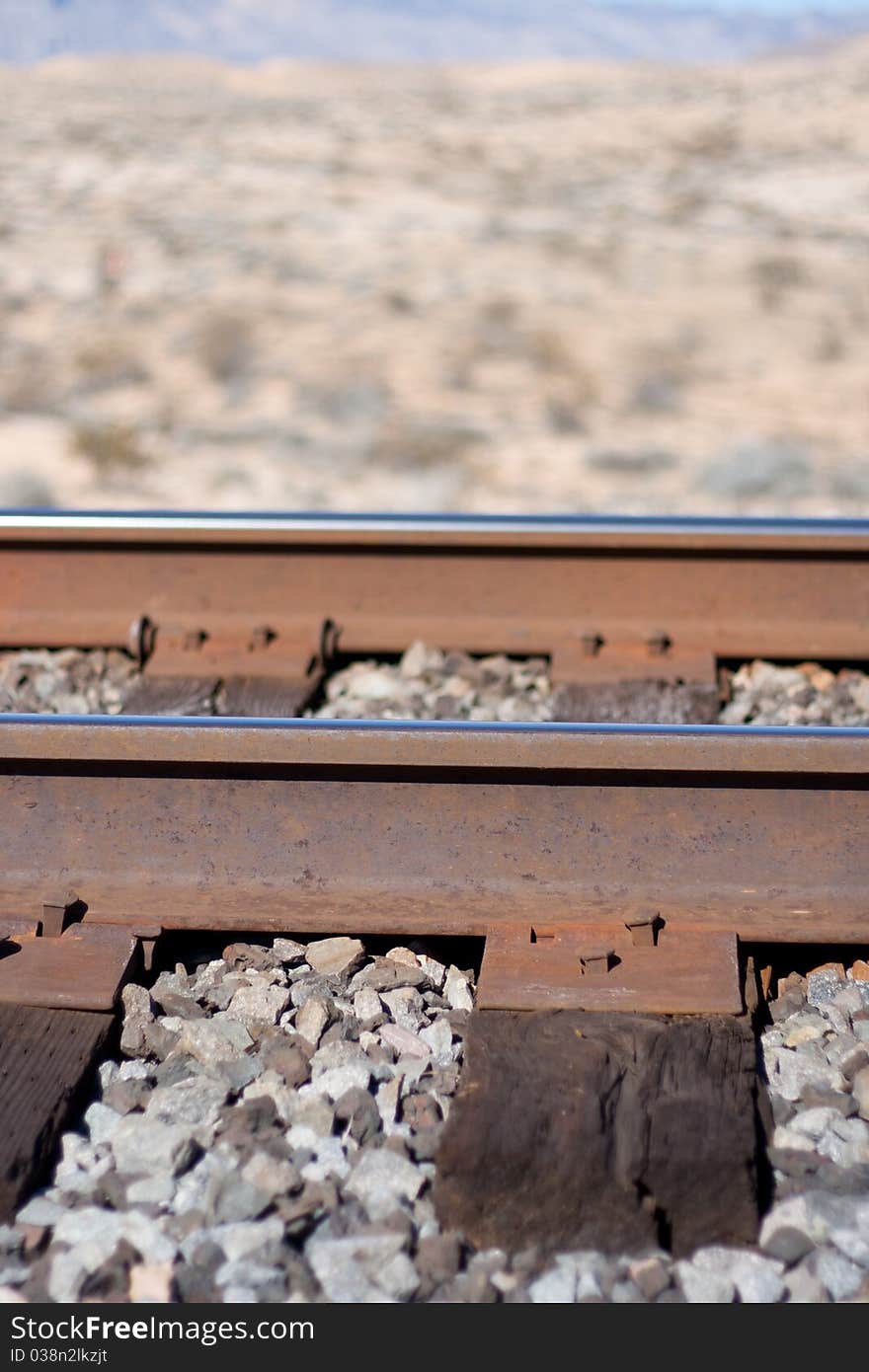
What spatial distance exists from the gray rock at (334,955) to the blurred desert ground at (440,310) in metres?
5.07

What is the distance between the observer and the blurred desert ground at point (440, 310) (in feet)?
28.6

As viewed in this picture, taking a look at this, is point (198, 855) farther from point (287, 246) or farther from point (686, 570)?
point (287, 246)

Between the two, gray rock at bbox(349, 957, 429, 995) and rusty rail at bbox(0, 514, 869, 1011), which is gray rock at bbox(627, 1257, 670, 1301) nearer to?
rusty rail at bbox(0, 514, 869, 1011)

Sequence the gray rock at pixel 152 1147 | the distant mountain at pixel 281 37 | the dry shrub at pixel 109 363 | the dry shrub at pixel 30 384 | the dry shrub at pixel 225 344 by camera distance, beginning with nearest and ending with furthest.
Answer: the gray rock at pixel 152 1147 < the dry shrub at pixel 30 384 < the dry shrub at pixel 109 363 < the dry shrub at pixel 225 344 < the distant mountain at pixel 281 37

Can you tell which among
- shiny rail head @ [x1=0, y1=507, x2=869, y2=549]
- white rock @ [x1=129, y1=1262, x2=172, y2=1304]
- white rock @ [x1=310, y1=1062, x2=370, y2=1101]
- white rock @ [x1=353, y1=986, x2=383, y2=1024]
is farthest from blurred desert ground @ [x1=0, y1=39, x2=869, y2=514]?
white rock @ [x1=129, y1=1262, x2=172, y2=1304]

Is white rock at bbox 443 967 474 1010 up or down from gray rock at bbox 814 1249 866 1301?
down

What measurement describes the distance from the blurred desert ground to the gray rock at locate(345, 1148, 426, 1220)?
18.8 ft

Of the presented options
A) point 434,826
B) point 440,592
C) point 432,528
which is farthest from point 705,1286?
point 432,528

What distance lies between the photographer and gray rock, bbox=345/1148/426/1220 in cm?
247

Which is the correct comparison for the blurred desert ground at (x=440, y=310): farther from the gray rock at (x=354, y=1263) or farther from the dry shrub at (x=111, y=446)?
the gray rock at (x=354, y=1263)

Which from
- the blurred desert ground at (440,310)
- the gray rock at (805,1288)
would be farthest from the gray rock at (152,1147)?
the blurred desert ground at (440,310)

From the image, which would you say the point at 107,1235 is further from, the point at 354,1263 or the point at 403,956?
the point at 403,956

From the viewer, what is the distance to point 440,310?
12.5m
